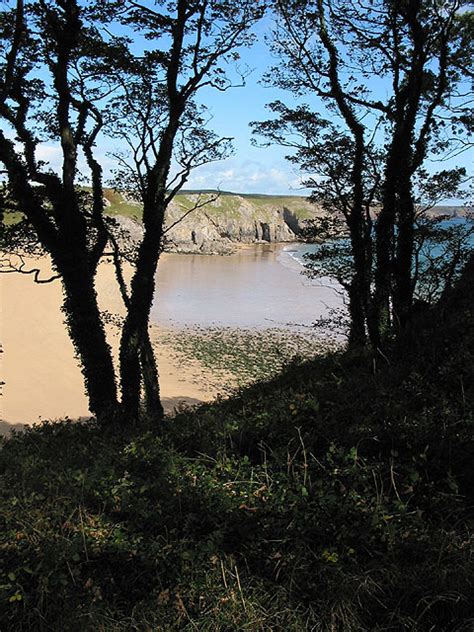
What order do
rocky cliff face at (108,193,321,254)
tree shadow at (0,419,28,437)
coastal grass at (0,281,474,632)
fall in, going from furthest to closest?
1. rocky cliff face at (108,193,321,254)
2. tree shadow at (0,419,28,437)
3. coastal grass at (0,281,474,632)

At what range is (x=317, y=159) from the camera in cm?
1205

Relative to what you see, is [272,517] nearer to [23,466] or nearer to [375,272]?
[23,466]

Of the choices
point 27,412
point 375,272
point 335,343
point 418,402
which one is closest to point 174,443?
point 418,402

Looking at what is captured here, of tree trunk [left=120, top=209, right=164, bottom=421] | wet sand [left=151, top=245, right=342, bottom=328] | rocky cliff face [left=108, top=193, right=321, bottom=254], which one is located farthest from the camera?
rocky cliff face [left=108, top=193, right=321, bottom=254]

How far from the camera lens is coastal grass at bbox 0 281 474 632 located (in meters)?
2.50

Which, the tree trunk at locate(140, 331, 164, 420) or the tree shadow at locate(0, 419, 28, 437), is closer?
the tree trunk at locate(140, 331, 164, 420)

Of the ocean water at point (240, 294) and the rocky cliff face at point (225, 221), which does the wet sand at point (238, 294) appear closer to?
the ocean water at point (240, 294)

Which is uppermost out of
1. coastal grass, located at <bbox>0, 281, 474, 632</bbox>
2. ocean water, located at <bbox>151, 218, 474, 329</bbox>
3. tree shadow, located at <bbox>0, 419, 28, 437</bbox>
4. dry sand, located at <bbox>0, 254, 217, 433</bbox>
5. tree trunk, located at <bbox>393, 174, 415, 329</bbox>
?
tree trunk, located at <bbox>393, 174, 415, 329</bbox>

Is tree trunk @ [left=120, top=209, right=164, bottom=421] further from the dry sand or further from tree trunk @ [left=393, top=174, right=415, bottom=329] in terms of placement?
tree trunk @ [left=393, top=174, right=415, bottom=329]

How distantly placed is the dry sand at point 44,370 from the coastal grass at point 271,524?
10263 millimetres

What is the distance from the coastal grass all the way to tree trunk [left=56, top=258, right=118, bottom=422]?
6004 millimetres

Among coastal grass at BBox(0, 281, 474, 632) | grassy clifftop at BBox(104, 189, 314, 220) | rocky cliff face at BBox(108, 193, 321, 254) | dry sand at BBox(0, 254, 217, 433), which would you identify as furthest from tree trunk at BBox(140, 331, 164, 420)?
grassy clifftop at BBox(104, 189, 314, 220)

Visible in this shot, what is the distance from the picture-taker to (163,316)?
2988 centimetres

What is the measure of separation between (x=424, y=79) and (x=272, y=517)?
1105cm
